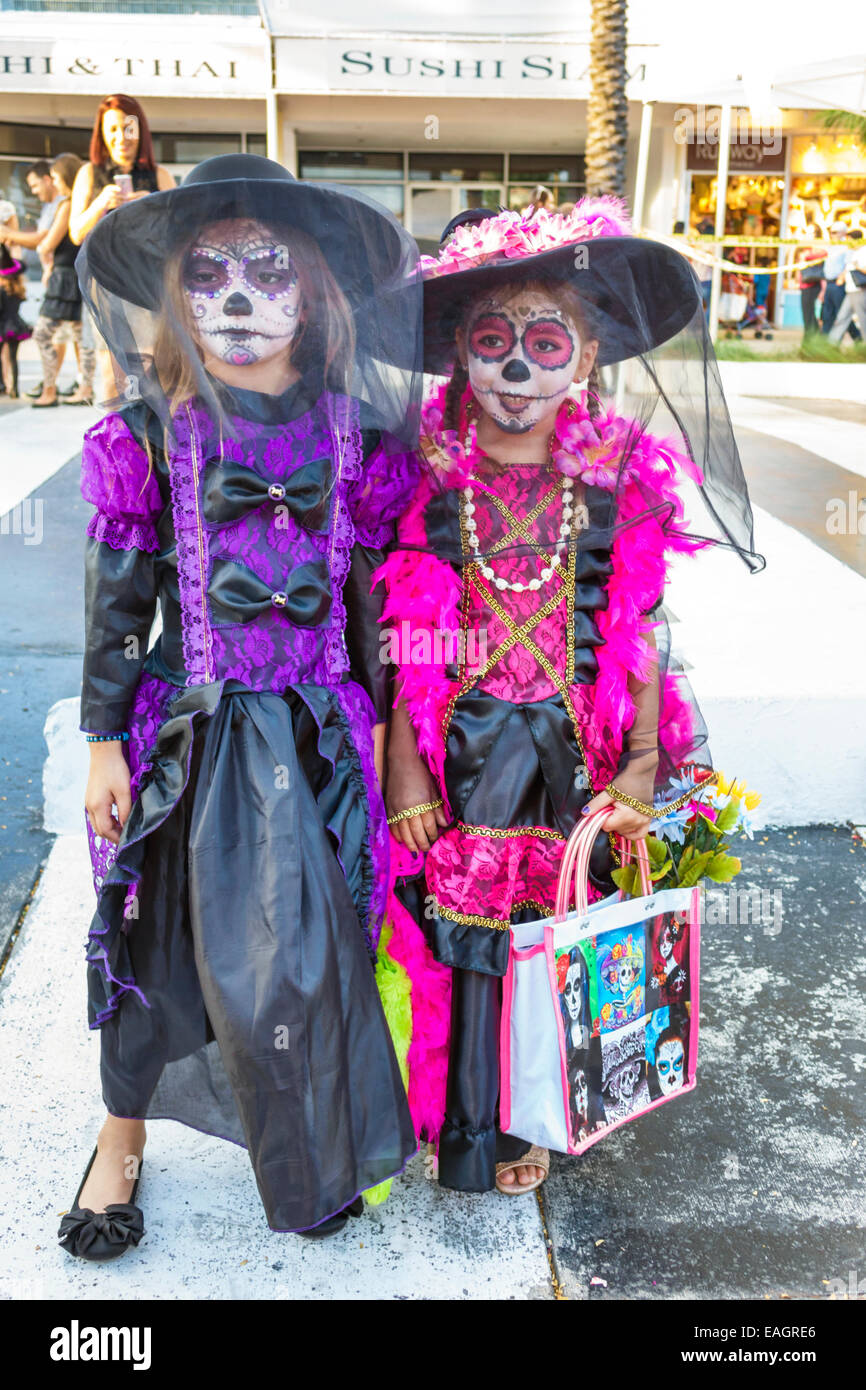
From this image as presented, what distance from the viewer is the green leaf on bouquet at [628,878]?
87.4 inches

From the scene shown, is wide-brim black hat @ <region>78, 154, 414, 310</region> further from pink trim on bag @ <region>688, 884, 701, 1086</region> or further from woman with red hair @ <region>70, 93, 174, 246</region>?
woman with red hair @ <region>70, 93, 174, 246</region>

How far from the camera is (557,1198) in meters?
2.25

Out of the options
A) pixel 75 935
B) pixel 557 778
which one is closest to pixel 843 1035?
pixel 557 778

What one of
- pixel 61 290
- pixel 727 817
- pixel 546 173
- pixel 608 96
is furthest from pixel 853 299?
pixel 727 817

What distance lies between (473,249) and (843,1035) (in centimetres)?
194

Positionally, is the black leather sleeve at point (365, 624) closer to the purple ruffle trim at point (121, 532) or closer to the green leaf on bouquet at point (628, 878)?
the purple ruffle trim at point (121, 532)

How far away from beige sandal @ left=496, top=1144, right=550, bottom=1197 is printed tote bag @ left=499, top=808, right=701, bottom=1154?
0.16 m

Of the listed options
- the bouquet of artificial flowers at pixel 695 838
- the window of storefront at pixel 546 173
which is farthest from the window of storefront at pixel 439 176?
the bouquet of artificial flowers at pixel 695 838

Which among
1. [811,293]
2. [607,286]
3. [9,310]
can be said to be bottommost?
[607,286]

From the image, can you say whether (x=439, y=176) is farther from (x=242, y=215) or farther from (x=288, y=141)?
(x=242, y=215)

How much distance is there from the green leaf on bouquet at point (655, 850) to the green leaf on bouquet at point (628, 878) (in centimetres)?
6

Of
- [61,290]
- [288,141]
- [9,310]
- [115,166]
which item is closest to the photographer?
[115,166]

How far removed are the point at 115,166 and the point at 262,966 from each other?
16.9 feet

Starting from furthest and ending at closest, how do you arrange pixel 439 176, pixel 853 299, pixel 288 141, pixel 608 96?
pixel 439 176 < pixel 288 141 < pixel 853 299 < pixel 608 96
